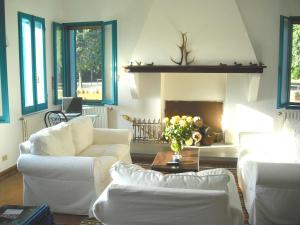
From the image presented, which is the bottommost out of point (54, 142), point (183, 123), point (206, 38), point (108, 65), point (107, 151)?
point (107, 151)

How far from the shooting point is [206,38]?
18.2 feet

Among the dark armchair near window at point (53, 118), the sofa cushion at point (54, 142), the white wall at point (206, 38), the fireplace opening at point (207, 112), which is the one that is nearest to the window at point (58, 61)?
the white wall at point (206, 38)

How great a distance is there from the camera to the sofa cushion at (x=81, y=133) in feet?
13.8

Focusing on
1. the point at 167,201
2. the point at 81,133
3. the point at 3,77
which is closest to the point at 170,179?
the point at 167,201

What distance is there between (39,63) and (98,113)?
1.37 meters

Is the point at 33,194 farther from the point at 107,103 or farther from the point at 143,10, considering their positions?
the point at 143,10

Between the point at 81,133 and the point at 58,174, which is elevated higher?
the point at 81,133

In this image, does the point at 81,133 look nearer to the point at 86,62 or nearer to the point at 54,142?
the point at 54,142

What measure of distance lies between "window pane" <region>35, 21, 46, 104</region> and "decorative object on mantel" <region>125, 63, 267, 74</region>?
58.2 inches

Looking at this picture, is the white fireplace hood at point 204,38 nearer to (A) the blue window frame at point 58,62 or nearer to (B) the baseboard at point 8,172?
(A) the blue window frame at point 58,62

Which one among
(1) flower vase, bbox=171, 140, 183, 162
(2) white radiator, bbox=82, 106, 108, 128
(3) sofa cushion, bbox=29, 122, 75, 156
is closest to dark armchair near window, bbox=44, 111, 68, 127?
(2) white radiator, bbox=82, 106, 108, 128

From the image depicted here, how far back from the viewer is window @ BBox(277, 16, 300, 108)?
5.66 m

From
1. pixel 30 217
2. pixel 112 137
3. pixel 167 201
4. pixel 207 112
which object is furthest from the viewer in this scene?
pixel 207 112

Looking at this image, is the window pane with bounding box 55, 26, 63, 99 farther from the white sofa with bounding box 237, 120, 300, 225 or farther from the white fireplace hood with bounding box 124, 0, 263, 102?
the white sofa with bounding box 237, 120, 300, 225
